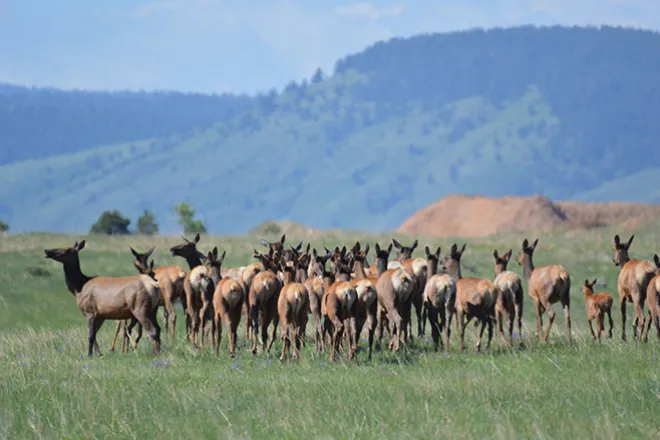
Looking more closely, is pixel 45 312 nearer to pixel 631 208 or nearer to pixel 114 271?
pixel 114 271

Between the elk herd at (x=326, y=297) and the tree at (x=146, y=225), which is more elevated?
the tree at (x=146, y=225)

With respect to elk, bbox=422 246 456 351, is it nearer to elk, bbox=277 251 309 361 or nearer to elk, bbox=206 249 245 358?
elk, bbox=277 251 309 361

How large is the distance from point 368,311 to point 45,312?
19.2 m

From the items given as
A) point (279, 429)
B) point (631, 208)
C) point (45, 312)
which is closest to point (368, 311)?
point (279, 429)

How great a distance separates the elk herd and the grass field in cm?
48

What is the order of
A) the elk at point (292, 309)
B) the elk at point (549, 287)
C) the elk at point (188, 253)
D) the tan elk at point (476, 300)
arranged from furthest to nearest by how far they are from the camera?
the elk at point (188, 253), the elk at point (549, 287), the tan elk at point (476, 300), the elk at point (292, 309)

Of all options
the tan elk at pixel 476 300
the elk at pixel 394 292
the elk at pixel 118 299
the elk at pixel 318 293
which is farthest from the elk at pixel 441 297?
the elk at pixel 118 299

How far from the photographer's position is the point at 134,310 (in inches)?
797

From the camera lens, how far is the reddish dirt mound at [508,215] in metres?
106

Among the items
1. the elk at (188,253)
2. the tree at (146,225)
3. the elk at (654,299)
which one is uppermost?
the tree at (146,225)

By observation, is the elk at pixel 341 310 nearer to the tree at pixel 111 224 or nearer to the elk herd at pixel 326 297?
the elk herd at pixel 326 297

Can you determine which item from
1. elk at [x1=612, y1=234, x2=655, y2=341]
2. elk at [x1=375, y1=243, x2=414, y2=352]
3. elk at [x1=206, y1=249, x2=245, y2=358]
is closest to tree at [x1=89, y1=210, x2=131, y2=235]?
elk at [x1=206, y1=249, x2=245, y2=358]

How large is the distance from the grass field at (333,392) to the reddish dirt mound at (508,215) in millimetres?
83058

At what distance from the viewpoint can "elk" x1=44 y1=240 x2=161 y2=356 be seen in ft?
66.2
